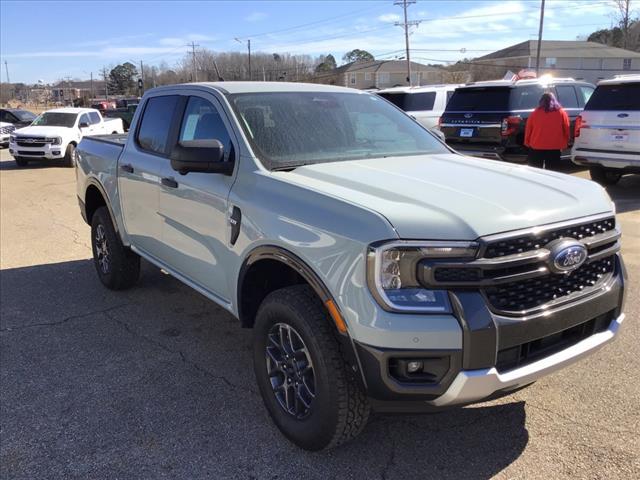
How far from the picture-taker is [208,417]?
131 inches

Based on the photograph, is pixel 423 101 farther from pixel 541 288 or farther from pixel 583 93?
pixel 541 288

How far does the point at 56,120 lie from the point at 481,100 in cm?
1316

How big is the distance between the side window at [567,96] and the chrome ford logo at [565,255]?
10366 mm

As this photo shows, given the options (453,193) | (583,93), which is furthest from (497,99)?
(453,193)

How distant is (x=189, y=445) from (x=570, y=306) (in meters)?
2.08

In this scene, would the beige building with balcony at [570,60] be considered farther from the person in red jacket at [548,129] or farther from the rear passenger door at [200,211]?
the rear passenger door at [200,211]

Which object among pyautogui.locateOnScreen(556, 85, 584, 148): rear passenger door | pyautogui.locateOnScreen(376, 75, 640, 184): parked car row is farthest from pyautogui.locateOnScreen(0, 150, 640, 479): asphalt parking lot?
pyautogui.locateOnScreen(556, 85, 584, 148): rear passenger door

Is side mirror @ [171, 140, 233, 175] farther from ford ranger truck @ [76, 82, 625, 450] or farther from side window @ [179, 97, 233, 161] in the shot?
side window @ [179, 97, 233, 161]

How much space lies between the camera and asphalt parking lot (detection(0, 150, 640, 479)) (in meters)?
2.87

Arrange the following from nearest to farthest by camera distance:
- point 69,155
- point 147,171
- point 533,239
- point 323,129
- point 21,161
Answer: point 533,239
point 323,129
point 147,171
point 69,155
point 21,161

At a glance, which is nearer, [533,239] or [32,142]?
[533,239]

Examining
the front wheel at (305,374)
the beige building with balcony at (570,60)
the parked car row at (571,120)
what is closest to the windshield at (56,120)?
the parked car row at (571,120)

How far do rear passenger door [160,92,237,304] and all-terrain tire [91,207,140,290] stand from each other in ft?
4.07

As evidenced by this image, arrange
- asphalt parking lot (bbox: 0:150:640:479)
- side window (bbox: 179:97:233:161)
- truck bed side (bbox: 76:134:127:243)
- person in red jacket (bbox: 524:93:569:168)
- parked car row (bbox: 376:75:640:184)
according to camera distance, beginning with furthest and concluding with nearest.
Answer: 1. parked car row (bbox: 376:75:640:184)
2. person in red jacket (bbox: 524:93:569:168)
3. truck bed side (bbox: 76:134:127:243)
4. side window (bbox: 179:97:233:161)
5. asphalt parking lot (bbox: 0:150:640:479)
